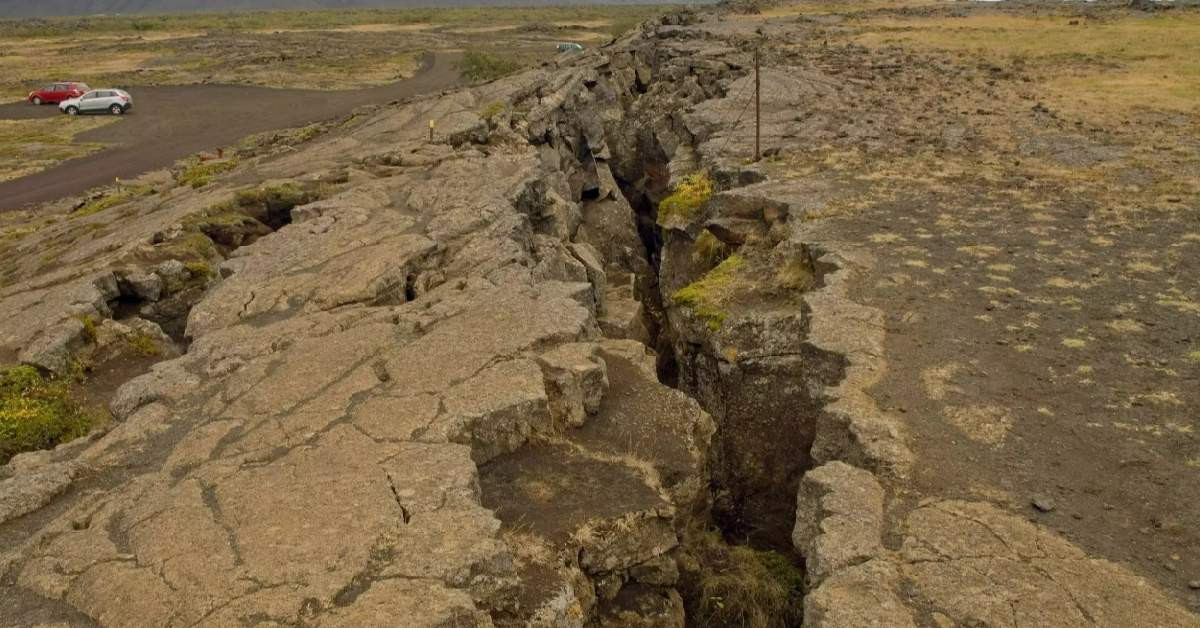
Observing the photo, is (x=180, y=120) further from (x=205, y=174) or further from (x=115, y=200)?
(x=205, y=174)

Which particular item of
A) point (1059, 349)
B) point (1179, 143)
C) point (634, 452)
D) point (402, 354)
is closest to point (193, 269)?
point (402, 354)

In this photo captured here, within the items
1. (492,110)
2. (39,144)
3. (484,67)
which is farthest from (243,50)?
(492,110)

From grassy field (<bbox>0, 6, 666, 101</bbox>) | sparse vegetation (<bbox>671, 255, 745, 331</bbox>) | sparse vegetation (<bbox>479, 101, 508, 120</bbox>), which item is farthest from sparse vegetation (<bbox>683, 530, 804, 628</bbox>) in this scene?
grassy field (<bbox>0, 6, 666, 101</bbox>)

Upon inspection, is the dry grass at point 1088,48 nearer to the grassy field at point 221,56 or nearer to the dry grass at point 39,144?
the grassy field at point 221,56

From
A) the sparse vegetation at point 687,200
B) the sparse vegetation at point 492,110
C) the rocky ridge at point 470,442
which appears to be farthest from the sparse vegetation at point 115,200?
the sparse vegetation at point 687,200

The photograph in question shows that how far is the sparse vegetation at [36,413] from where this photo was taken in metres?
10.4

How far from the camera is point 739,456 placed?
1184 cm

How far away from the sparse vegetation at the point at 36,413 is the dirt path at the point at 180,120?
21832 mm

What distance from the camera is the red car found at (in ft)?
180

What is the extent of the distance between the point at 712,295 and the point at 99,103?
167 feet

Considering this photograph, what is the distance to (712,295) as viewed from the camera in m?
13.6

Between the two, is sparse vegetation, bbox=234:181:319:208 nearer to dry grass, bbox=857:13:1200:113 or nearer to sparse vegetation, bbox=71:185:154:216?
sparse vegetation, bbox=71:185:154:216

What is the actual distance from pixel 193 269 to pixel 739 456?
10.6m

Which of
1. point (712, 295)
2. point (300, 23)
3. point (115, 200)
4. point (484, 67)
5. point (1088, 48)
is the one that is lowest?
point (712, 295)
